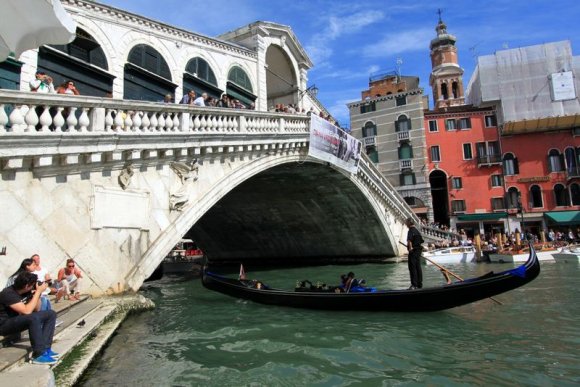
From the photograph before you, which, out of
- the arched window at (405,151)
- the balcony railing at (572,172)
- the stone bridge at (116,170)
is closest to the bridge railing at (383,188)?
the stone bridge at (116,170)

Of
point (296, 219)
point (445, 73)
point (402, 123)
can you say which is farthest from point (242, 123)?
point (445, 73)

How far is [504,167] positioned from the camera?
85.1 ft

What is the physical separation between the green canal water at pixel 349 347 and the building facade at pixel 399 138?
1954 cm

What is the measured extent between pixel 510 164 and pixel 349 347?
24540mm

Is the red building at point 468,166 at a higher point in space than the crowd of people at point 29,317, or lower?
higher

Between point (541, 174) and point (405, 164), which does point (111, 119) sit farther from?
point (541, 174)

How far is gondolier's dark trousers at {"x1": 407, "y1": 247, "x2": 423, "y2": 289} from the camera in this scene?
7.09 metres

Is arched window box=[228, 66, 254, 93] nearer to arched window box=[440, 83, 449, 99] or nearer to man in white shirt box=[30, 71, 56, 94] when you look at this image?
man in white shirt box=[30, 71, 56, 94]

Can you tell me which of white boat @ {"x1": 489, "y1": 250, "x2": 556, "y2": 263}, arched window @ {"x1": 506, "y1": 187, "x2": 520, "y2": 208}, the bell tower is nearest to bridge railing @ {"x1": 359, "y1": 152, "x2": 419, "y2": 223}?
white boat @ {"x1": 489, "y1": 250, "x2": 556, "y2": 263}

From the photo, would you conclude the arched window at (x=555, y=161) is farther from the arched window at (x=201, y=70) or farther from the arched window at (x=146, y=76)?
the arched window at (x=146, y=76)

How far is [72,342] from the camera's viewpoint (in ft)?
13.7

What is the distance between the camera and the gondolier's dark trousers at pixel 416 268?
7.09m

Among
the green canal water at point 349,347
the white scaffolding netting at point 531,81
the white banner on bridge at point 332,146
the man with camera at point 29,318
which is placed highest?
the white scaffolding netting at point 531,81

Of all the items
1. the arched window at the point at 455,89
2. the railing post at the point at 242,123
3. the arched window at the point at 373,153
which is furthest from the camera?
the arched window at the point at 455,89
